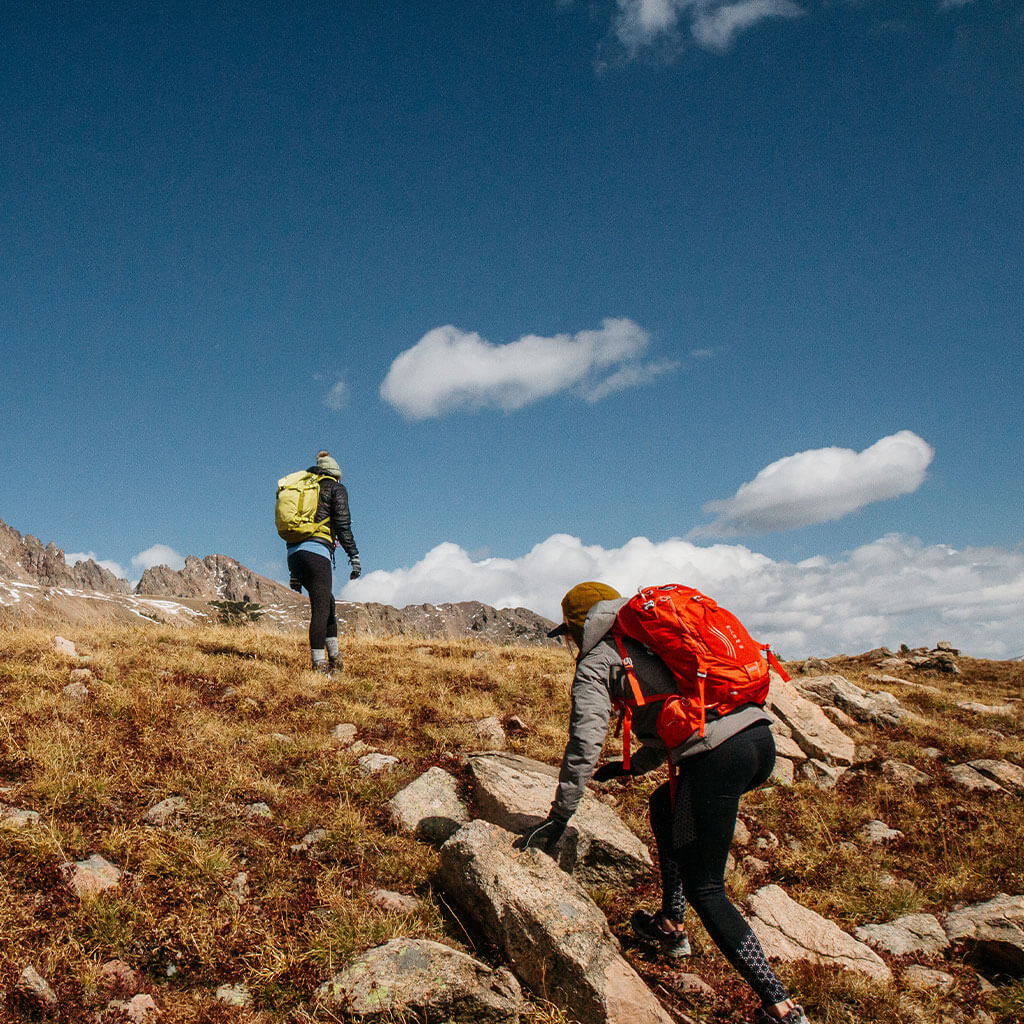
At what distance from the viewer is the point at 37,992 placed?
4090 millimetres

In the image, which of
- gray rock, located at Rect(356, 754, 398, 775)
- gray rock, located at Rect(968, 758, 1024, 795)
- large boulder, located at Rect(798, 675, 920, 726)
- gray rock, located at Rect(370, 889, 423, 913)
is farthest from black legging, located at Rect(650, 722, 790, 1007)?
large boulder, located at Rect(798, 675, 920, 726)

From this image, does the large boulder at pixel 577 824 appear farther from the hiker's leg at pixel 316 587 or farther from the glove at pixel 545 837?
the hiker's leg at pixel 316 587

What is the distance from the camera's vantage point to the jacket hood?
4.89 meters

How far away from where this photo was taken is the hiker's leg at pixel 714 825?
4348mm

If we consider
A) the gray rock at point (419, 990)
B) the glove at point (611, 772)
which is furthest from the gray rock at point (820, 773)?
the gray rock at point (419, 990)

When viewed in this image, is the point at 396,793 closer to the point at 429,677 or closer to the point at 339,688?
the point at 339,688

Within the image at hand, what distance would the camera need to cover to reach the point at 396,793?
7.06m

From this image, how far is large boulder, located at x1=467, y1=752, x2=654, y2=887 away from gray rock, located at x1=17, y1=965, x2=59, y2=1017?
11.7ft

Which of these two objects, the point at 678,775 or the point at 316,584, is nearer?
the point at 678,775

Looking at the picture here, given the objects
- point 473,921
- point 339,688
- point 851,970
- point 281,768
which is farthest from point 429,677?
point 851,970

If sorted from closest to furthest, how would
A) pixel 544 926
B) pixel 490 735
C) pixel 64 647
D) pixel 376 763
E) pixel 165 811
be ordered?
pixel 544 926
pixel 165 811
pixel 376 763
pixel 490 735
pixel 64 647

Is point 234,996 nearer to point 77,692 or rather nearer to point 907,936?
point 77,692

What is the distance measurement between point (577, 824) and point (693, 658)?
8.90ft

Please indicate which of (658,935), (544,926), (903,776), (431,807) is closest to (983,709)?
(903,776)
